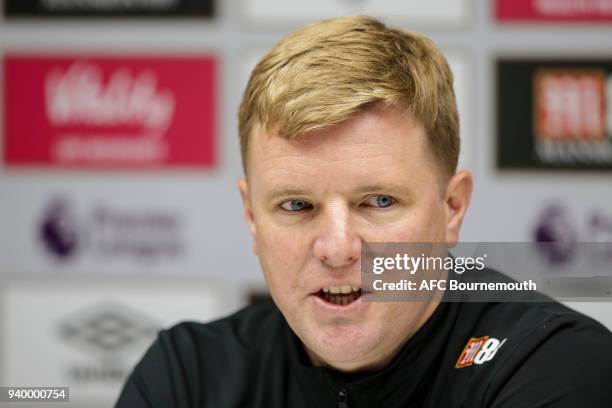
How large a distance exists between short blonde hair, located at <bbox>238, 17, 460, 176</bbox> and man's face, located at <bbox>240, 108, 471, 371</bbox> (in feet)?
0.07

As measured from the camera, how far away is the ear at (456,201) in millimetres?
1118

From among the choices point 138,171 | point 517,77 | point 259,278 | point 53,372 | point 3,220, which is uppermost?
point 517,77

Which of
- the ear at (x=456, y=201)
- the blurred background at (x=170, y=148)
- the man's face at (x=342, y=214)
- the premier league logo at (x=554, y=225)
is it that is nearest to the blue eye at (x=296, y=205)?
the man's face at (x=342, y=214)

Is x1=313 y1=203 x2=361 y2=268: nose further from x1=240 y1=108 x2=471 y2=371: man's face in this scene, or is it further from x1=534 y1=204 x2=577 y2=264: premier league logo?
x1=534 y1=204 x2=577 y2=264: premier league logo

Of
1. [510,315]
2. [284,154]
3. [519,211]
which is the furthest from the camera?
[519,211]

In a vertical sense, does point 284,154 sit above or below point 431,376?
above

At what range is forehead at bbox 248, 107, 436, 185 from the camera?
98cm

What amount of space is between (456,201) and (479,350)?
0.22 m

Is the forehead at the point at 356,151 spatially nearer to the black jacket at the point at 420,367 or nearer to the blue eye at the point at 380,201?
the blue eye at the point at 380,201

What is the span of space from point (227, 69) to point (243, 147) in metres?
1.40

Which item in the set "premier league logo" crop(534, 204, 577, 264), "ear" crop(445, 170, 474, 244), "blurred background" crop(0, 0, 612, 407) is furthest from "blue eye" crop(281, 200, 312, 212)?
"premier league logo" crop(534, 204, 577, 264)

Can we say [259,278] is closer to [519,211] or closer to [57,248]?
[57,248]

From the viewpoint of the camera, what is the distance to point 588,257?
43.0 inches

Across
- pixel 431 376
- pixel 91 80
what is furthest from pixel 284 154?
pixel 91 80
